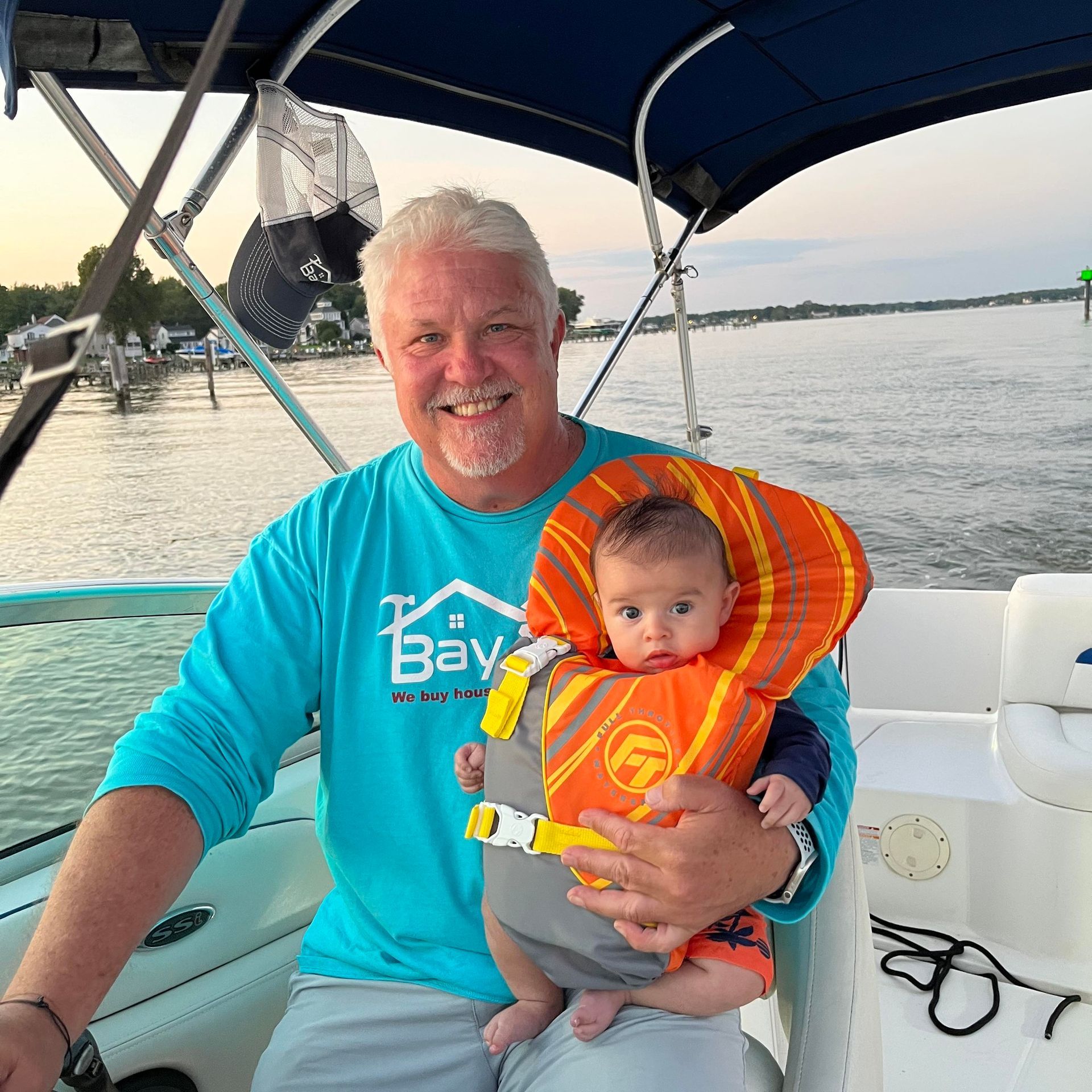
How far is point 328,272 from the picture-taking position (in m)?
2.09

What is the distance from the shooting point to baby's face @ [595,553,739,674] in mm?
1353

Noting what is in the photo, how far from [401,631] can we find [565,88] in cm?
137

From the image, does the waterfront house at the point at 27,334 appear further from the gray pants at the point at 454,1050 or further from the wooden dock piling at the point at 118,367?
the wooden dock piling at the point at 118,367

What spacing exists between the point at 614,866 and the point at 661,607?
37 cm

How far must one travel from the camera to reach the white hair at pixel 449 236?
1551 millimetres

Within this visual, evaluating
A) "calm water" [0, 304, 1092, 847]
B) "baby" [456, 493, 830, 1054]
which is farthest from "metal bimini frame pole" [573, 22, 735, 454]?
"calm water" [0, 304, 1092, 847]

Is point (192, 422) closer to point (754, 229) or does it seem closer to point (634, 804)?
point (754, 229)

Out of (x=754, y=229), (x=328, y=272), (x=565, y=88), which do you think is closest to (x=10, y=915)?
(x=328, y=272)

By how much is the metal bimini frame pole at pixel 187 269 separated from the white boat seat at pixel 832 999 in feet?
4.66

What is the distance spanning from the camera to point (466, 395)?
1539 millimetres

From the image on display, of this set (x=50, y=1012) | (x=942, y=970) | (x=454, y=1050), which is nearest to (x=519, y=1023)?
(x=454, y=1050)

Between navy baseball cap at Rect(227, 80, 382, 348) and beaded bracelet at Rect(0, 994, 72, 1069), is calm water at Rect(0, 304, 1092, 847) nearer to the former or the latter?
navy baseball cap at Rect(227, 80, 382, 348)

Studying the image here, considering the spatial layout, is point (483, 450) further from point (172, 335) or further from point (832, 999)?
point (172, 335)

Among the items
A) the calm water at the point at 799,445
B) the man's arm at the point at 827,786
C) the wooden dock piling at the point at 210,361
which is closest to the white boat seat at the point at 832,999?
the man's arm at the point at 827,786
